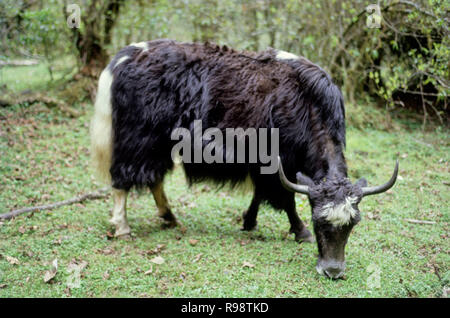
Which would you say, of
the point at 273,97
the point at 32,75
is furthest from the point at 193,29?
the point at 273,97

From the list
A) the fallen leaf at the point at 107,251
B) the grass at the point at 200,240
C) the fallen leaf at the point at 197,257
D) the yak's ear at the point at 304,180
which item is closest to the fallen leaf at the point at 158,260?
the grass at the point at 200,240

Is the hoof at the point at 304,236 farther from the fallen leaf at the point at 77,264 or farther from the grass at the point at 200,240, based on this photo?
the fallen leaf at the point at 77,264

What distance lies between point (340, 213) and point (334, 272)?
1.65 ft

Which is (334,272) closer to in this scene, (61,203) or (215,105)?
(215,105)

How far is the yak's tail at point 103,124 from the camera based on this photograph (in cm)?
396

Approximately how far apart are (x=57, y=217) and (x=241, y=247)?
6.56 feet

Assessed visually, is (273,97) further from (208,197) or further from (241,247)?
(208,197)

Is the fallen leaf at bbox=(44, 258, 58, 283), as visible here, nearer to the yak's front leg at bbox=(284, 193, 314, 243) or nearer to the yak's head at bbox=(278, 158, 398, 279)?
the yak's head at bbox=(278, 158, 398, 279)

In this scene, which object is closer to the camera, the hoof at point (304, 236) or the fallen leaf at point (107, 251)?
the fallen leaf at point (107, 251)

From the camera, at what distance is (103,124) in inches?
157

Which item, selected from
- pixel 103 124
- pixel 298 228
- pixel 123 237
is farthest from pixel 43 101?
pixel 298 228

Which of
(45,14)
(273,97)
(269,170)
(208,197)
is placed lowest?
(208,197)

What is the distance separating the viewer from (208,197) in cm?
538

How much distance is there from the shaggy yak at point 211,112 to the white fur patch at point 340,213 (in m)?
0.41
